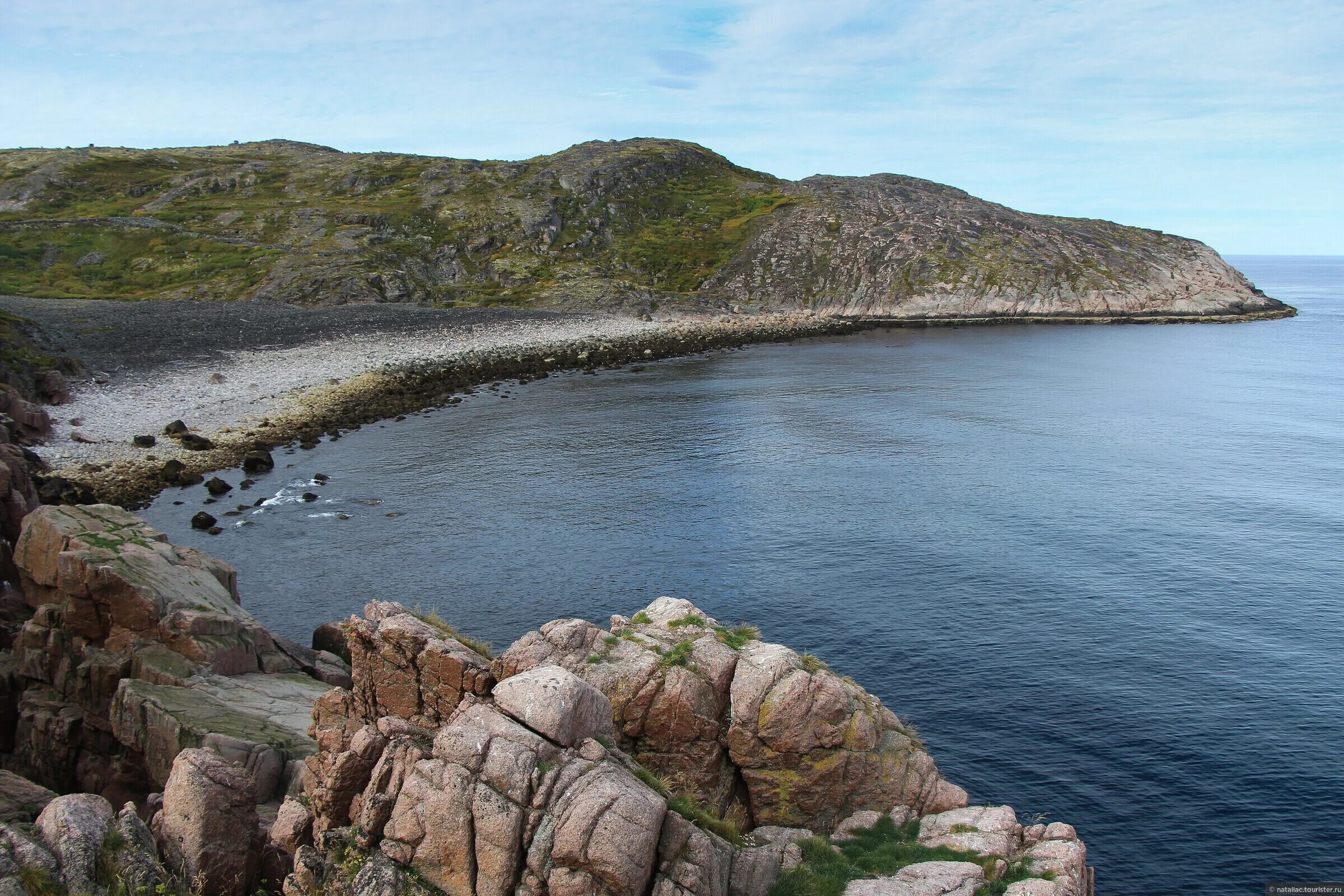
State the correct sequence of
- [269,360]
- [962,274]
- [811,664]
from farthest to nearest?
[962,274] → [269,360] → [811,664]

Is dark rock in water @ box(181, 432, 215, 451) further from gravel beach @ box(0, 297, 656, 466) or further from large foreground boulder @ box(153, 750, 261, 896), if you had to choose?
large foreground boulder @ box(153, 750, 261, 896)

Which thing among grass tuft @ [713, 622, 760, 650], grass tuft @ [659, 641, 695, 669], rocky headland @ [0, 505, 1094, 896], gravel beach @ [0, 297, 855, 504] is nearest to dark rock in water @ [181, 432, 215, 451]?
gravel beach @ [0, 297, 855, 504]

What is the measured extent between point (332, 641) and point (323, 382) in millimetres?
61461

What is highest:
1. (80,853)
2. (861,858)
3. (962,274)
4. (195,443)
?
(962,274)

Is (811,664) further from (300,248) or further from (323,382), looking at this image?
(300,248)

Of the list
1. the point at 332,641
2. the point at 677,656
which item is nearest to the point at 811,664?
the point at 677,656

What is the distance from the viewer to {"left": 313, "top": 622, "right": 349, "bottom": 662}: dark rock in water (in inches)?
1511

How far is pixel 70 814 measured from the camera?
1914 centimetres

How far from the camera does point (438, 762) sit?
63.4 feet

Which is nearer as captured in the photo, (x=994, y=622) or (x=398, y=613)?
(x=398, y=613)

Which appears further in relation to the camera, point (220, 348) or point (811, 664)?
point (220, 348)

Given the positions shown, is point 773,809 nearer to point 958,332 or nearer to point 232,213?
point 958,332

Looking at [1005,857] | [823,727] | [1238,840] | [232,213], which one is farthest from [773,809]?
[232,213]

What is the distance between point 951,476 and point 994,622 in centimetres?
2732
